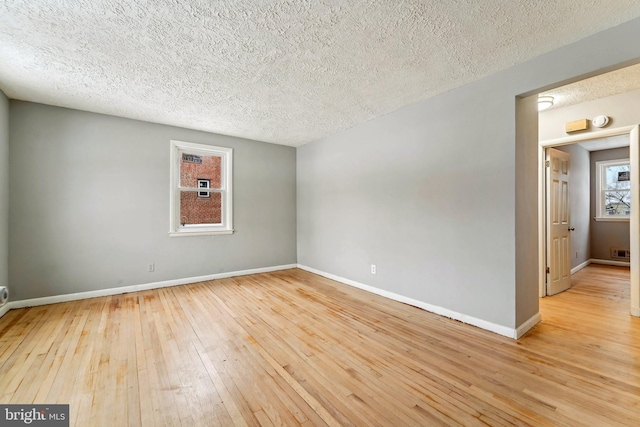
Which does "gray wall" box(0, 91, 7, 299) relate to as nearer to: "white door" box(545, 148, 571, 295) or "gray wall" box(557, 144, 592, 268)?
"white door" box(545, 148, 571, 295)

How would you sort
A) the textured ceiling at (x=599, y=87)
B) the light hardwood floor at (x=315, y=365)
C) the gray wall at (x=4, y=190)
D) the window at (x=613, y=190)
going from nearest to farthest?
the light hardwood floor at (x=315, y=365) → the textured ceiling at (x=599, y=87) → the gray wall at (x=4, y=190) → the window at (x=613, y=190)

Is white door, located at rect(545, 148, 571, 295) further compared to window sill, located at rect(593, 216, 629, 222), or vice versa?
window sill, located at rect(593, 216, 629, 222)

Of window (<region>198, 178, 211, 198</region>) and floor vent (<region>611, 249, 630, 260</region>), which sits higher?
window (<region>198, 178, 211, 198</region>)

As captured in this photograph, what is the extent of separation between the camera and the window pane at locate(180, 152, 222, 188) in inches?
172

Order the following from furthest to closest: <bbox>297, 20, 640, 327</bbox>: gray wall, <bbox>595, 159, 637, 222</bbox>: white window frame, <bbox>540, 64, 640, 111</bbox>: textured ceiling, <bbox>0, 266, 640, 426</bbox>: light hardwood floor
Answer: <bbox>595, 159, 637, 222</bbox>: white window frame, <bbox>540, 64, 640, 111</bbox>: textured ceiling, <bbox>297, 20, 640, 327</bbox>: gray wall, <bbox>0, 266, 640, 426</bbox>: light hardwood floor

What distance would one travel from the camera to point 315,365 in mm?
1981

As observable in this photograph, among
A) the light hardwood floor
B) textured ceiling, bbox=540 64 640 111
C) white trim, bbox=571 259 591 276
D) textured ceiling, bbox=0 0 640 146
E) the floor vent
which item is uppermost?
textured ceiling, bbox=540 64 640 111

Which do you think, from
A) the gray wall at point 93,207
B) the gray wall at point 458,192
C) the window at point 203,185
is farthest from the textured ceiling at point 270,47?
the window at point 203,185

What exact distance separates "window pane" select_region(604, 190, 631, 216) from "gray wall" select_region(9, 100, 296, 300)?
790cm

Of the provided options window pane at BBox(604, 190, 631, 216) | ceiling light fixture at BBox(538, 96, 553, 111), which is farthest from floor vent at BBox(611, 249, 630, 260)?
ceiling light fixture at BBox(538, 96, 553, 111)

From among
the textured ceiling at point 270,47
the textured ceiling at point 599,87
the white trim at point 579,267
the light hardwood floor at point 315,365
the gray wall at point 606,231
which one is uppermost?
the textured ceiling at point 599,87

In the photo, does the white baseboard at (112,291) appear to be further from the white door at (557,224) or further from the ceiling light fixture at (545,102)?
the ceiling light fixture at (545,102)

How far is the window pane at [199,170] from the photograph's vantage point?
14.3 feet

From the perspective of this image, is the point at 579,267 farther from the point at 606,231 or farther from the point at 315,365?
the point at 315,365
